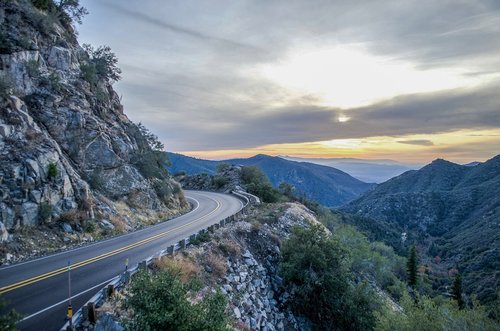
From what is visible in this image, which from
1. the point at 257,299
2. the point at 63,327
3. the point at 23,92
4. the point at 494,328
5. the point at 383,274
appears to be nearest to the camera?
the point at 63,327

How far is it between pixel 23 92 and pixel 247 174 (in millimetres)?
43292

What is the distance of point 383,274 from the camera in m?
43.5

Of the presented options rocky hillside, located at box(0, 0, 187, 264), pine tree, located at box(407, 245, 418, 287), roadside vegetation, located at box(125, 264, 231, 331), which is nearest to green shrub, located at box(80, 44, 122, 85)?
rocky hillside, located at box(0, 0, 187, 264)

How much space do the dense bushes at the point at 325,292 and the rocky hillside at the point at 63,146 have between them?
1430 cm

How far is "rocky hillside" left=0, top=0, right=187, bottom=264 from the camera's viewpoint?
1908 cm

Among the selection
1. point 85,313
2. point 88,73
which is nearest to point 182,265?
point 85,313

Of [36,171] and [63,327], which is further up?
[36,171]

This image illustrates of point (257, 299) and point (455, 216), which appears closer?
point (257, 299)

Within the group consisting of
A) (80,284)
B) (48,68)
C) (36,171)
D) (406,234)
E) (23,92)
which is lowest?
(406,234)

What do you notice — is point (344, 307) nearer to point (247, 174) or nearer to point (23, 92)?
point (23, 92)

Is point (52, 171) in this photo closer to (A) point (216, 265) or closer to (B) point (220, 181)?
(A) point (216, 265)

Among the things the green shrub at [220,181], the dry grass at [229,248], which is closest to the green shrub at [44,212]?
the dry grass at [229,248]

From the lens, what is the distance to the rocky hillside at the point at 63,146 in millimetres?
19078

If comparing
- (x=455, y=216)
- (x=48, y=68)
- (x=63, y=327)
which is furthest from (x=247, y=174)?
(x=455, y=216)
